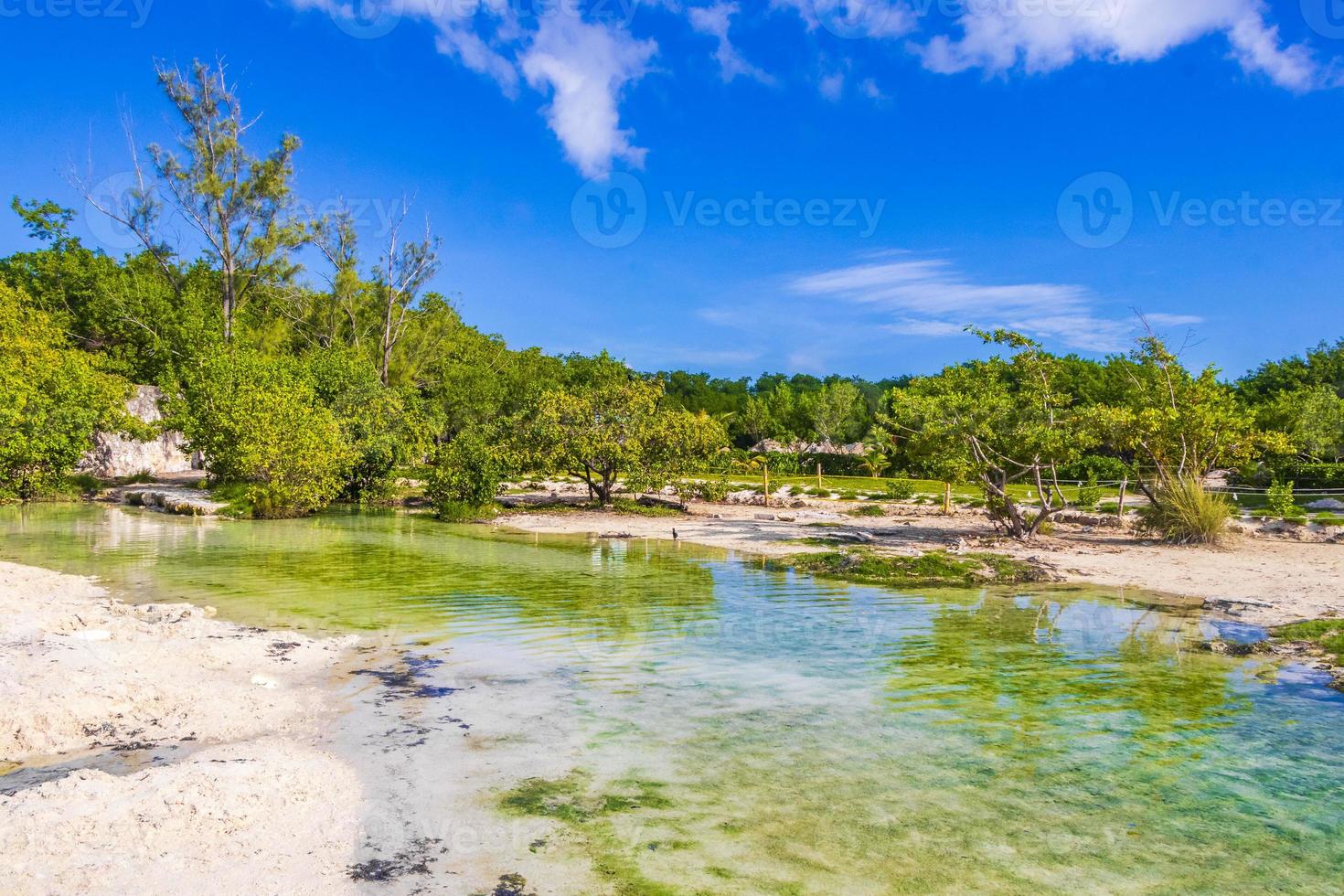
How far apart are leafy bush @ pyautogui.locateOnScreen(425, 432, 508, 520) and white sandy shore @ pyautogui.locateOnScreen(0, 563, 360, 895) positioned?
19.2 metres

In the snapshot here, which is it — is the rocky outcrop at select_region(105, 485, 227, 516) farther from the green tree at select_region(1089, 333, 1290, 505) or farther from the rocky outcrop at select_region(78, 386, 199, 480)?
the green tree at select_region(1089, 333, 1290, 505)

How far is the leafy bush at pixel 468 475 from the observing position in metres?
30.3

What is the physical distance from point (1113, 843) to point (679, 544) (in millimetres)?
17802

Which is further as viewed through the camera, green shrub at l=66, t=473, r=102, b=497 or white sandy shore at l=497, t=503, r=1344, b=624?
green shrub at l=66, t=473, r=102, b=497

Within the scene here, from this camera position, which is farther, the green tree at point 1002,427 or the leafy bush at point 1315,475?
the leafy bush at point 1315,475

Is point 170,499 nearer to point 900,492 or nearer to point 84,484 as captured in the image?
point 84,484

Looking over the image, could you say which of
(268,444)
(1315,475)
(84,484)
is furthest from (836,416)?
(84,484)

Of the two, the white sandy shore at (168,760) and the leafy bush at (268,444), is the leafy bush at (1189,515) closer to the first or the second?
the white sandy shore at (168,760)

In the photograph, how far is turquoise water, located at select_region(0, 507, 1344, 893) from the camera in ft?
17.5

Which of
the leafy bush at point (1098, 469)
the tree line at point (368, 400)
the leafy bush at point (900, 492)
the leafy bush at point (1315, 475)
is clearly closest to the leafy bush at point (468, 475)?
the tree line at point (368, 400)

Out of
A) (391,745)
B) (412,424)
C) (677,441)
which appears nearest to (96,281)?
(412,424)

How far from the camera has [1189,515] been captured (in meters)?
21.3

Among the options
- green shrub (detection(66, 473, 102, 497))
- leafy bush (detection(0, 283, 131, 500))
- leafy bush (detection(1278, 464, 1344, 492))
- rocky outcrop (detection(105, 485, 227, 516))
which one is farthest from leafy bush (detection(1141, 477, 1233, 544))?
green shrub (detection(66, 473, 102, 497))

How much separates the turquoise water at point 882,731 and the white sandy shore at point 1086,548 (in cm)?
220
